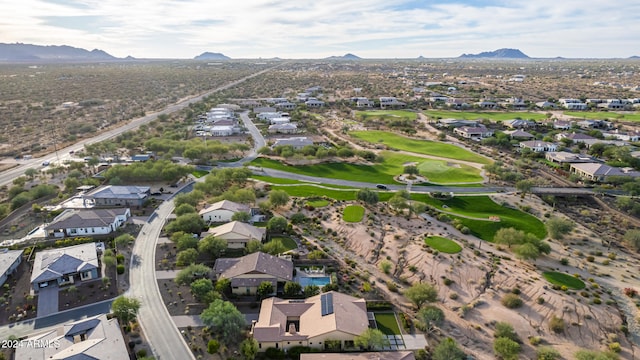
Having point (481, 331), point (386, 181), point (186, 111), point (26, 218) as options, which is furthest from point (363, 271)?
point (186, 111)

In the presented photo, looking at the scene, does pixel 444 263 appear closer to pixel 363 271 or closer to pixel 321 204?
pixel 363 271

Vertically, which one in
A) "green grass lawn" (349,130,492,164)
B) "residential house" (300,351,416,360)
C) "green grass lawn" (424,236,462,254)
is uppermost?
"green grass lawn" (349,130,492,164)

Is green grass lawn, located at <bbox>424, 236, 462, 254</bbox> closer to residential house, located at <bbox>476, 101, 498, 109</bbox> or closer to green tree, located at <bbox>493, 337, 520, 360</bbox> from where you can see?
green tree, located at <bbox>493, 337, 520, 360</bbox>

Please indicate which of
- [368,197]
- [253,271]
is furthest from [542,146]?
[253,271]

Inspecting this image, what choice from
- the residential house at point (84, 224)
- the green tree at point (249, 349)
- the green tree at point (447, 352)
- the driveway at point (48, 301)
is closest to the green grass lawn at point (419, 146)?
the green tree at point (447, 352)

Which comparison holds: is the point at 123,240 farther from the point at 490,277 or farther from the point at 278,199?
the point at 490,277

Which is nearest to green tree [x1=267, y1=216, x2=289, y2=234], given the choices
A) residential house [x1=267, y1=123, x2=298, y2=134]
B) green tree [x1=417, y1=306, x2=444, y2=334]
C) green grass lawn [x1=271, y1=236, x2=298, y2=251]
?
green grass lawn [x1=271, y1=236, x2=298, y2=251]
